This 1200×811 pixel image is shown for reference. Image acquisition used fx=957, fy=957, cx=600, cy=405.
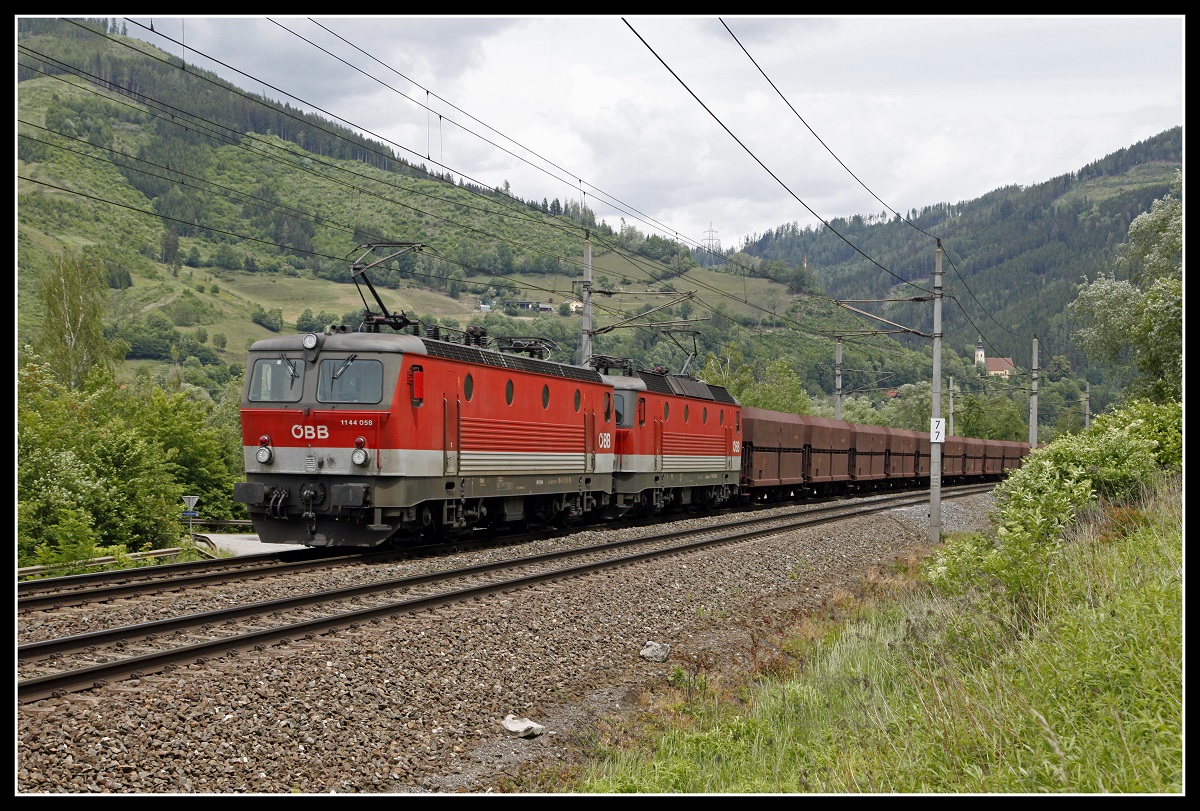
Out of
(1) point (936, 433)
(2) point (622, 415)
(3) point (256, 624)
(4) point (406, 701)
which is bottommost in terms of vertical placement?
(4) point (406, 701)

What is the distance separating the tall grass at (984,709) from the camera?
6082 millimetres

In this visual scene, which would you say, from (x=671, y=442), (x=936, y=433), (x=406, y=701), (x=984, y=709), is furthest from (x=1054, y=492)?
(x=671, y=442)

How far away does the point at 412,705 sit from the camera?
9.13 metres

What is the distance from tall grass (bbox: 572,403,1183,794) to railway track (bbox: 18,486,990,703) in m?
3.89

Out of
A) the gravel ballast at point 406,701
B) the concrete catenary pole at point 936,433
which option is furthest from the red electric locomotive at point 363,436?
the concrete catenary pole at point 936,433

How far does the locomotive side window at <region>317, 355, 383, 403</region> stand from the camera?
53.7 ft

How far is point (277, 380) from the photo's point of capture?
17.0m

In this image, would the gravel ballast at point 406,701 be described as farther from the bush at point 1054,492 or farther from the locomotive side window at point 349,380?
the locomotive side window at point 349,380

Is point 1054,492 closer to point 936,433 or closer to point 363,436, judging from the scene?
point 363,436

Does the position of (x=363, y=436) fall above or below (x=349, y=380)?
below

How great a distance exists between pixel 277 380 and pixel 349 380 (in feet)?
4.89

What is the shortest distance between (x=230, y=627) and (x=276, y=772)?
12.8 ft

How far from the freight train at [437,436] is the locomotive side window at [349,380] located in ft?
0.08
